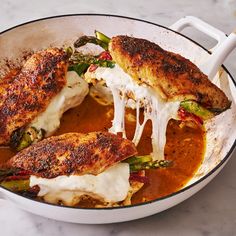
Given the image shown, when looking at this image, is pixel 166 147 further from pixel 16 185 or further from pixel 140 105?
pixel 16 185

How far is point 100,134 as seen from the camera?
1.94 meters

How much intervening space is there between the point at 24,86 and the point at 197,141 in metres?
0.63

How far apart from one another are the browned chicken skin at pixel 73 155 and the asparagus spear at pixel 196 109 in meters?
0.28

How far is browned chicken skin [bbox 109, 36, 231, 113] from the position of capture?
6.81 ft

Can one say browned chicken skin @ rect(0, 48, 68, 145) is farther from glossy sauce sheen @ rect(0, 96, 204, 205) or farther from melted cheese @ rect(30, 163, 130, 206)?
melted cheese @ rect(30, 163, 130, 206)

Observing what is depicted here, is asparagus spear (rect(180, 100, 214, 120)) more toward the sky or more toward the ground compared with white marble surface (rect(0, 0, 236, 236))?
more toward the sky

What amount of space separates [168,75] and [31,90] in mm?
470

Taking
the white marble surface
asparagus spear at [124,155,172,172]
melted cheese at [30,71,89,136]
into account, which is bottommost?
the white marble surface

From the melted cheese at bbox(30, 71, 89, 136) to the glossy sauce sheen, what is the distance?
4 cm

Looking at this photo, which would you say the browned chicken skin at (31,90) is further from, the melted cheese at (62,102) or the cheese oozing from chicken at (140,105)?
the cheese oozing from chicken at (140,105)

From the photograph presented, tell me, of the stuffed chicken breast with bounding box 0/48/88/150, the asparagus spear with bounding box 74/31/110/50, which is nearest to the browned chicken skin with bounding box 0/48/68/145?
the stuffed chicken breast with bounding box 0/48/88/150

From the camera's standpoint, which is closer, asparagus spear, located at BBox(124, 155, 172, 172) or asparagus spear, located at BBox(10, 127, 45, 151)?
asparagus spear, located at BBox(124, 155, 172, 172)

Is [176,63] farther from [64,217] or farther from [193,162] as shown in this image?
[64,217]

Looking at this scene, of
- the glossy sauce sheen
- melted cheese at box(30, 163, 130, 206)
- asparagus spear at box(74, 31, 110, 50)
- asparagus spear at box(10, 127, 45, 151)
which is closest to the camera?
melted cheese at box(30, 163, 130, 206)
